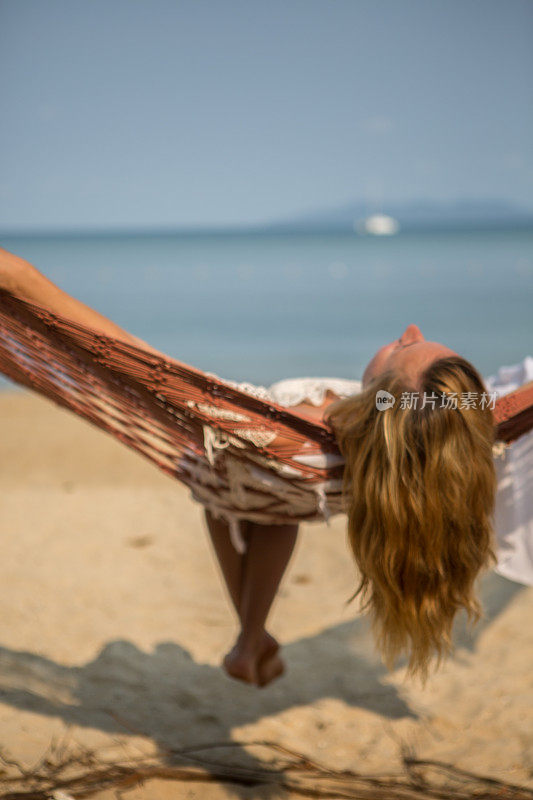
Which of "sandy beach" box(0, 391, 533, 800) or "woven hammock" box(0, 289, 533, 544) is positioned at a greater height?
"woven hammock" box(0, 289, 533, 544)

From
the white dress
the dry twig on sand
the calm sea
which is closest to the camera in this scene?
the dry twig on sand

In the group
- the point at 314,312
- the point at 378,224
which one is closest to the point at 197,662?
the point at 314,312

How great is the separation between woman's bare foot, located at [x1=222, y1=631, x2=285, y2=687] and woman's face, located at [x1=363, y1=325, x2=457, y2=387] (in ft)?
2.17

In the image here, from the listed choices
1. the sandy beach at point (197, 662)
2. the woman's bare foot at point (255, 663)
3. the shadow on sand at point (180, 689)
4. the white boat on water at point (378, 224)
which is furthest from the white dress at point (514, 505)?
the white boat on water at point (378, 224)

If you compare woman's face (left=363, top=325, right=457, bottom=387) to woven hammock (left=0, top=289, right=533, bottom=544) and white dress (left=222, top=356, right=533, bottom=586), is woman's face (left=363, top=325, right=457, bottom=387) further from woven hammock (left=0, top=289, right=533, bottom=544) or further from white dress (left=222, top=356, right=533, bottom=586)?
white dress (left=222, top=356, right=533, bottom=586)

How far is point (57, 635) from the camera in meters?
2.24

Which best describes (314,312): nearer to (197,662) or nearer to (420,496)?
(197,662)

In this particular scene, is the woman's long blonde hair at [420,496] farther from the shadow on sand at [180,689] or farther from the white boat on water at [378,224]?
the white boat on water at [378,224]

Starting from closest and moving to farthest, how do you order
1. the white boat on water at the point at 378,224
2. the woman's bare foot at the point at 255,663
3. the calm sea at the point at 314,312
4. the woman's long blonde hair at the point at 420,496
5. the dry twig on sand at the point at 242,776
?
the woman's long blonde hair at the point at 420,496, the dry twig on sand at the point at 242,776, the woman's bare foot at the point at 255,663, the calm sea at the point at 314,312, the white boat on water at the point at 378,224

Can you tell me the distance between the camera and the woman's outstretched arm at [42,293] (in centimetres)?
136

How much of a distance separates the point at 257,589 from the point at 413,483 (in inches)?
21.6

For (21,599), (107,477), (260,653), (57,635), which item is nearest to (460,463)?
(260,653)

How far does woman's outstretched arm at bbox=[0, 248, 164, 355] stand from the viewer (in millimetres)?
1358

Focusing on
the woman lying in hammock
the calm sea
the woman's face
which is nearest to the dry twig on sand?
the woman lying in hammock
